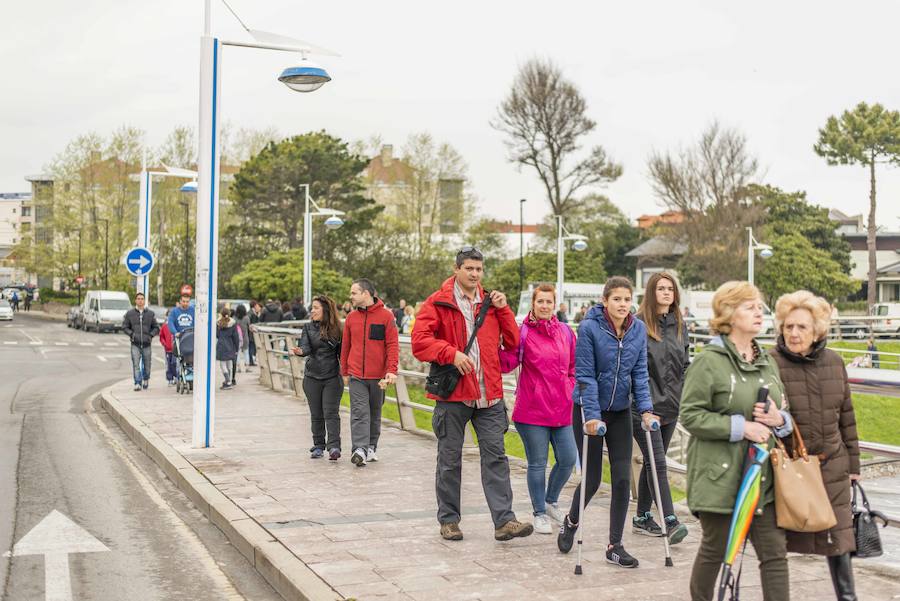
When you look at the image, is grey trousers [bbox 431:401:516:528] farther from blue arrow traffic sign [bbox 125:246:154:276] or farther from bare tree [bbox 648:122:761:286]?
bare tree [bbox 648:122:761:286]

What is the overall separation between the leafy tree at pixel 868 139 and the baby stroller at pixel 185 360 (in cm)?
5015

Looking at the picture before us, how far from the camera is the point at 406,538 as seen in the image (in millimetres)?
6953

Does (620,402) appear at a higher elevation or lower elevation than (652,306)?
lower

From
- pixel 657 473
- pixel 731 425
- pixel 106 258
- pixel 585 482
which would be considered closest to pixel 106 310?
pixel 106 258

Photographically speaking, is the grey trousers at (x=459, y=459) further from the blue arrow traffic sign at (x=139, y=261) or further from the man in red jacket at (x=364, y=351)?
the blue arrow traffic sign at (x=139, y=261)

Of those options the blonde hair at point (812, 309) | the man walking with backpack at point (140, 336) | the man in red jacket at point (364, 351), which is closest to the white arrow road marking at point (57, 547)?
the man in red jacket at point (364, 351)

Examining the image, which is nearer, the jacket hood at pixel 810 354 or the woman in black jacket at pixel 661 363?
the jacket hood at pixel 810 354

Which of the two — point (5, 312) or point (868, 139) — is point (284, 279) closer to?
point (5, 312)

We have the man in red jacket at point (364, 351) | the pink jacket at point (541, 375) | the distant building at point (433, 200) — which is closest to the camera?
the pink jacket at point (541, 375)

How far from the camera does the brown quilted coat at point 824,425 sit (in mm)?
4746

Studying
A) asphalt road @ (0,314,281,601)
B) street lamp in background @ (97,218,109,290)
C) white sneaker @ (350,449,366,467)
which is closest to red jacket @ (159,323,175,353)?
asphalt road @ (0,314,281,601)

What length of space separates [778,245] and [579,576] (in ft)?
204

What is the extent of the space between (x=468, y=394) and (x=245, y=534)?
1811 millimetres

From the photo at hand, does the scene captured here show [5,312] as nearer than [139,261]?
No
